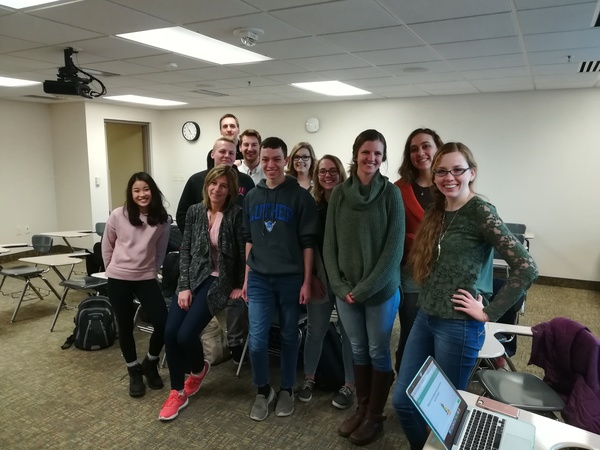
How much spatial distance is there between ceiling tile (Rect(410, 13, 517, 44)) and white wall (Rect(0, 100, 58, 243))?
21.8 ft

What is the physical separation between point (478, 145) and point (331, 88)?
87.1 inches

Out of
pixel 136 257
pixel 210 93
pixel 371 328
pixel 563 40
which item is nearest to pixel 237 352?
pixel 136 257

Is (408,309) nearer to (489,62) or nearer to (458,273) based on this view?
(458,273)

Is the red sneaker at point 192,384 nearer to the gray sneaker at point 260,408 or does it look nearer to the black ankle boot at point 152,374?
the black ankle boot at point 152,374

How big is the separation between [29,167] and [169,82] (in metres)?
3.57

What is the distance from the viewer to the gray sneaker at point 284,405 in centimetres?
255

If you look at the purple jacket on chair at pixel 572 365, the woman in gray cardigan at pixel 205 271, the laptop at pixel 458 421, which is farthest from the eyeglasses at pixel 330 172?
the laptop at pixel 458 421

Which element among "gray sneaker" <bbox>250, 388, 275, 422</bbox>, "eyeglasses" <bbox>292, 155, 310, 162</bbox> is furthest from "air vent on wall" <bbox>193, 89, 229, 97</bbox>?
"gray sneaker" <bbox>250, 388, 275, 422</bbox>

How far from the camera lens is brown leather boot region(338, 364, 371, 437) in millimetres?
2281

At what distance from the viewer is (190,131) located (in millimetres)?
8008

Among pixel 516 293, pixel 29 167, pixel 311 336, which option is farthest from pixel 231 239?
pixel 29 167

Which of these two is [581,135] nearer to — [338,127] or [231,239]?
[338,127]

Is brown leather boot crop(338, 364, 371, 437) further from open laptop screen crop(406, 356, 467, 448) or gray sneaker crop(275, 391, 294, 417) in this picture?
open laptop screen crop(406, 356, 467, 448)

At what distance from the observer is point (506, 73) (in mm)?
4527
